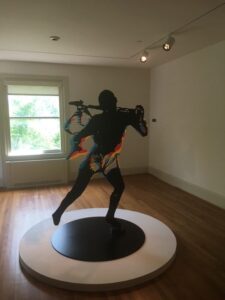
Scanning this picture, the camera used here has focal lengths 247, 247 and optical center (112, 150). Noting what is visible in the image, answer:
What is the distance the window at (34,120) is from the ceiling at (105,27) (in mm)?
737

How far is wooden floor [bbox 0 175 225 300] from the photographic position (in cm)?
197

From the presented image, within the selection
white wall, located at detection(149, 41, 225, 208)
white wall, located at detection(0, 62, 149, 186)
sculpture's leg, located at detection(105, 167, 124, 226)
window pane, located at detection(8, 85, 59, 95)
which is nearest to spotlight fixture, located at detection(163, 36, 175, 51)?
white wall, located at detection(149, 41, 225, 208)

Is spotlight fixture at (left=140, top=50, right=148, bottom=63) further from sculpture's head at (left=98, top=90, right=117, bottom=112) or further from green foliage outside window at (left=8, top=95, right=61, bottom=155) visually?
green foliage outside window at (left=8, top=95, right=61, bottom=155)

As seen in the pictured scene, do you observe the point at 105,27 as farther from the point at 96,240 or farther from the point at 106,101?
the point at 96,240

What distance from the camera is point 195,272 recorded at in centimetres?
222

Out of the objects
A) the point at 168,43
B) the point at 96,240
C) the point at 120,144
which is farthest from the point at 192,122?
the point at 96,240

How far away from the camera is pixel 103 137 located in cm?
268

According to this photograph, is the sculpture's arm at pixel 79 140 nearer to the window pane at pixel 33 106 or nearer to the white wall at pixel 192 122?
the white wall at pixel 192 122

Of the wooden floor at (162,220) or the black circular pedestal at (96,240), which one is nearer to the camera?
the wooden floor at (162,220)

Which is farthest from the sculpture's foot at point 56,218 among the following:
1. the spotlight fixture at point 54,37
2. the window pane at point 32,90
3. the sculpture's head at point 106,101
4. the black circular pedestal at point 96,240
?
the window pane at point 32,90

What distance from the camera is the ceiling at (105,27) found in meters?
2.35

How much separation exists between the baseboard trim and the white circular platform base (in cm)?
139

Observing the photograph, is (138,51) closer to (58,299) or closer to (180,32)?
(180,32)

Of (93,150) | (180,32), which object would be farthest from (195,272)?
(180,32)
